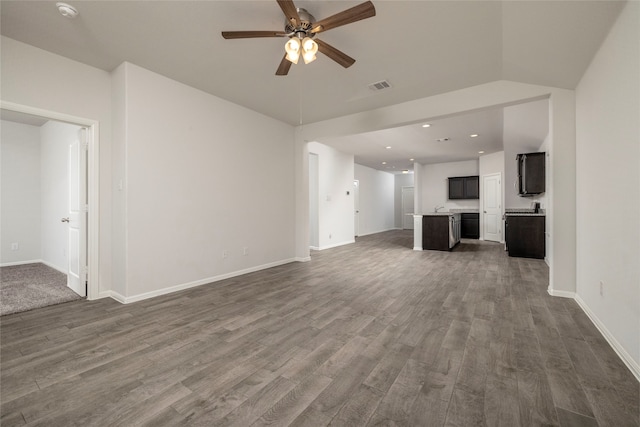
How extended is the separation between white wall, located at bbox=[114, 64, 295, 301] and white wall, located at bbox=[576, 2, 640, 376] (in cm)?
440

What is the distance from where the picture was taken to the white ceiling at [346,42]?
230 centimetres

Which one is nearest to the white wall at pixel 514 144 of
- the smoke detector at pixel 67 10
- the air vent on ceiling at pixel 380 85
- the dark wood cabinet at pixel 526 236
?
the dark wood cabinet at pixel 526 236

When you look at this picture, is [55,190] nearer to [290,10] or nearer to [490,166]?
[290,10]

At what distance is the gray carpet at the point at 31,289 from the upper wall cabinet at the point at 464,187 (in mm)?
10708

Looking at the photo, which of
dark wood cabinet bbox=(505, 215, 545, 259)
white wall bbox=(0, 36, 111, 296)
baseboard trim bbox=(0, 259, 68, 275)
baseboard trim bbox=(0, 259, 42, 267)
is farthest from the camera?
dark wood cabinet bbox=(505, 215, 545, 259)

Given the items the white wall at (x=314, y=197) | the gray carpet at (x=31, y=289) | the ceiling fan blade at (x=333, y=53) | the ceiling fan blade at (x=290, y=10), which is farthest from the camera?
the white wall at (x=314, y=197)

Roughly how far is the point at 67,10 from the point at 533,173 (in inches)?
320

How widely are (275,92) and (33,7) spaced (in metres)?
2.48

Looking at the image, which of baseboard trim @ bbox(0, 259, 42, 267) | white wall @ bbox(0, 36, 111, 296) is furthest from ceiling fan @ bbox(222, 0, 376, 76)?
baseboard trim @ bbox(0, 259, 42, 267)

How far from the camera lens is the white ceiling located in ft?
7.55

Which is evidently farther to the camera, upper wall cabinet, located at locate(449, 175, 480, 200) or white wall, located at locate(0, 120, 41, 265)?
upper wall cabinet, located at locate(449, 175, 480, 200)

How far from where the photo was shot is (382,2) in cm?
225

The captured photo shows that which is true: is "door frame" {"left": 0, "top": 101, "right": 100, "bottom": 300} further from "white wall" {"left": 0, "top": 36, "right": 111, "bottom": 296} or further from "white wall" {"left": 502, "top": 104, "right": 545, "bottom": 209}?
"white wall" {"left": 502, "top": 104, "right": 545, "bottom": 209}

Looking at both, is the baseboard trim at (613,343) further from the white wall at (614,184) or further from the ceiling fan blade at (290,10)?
the ceiling fan blade at (290,10)
